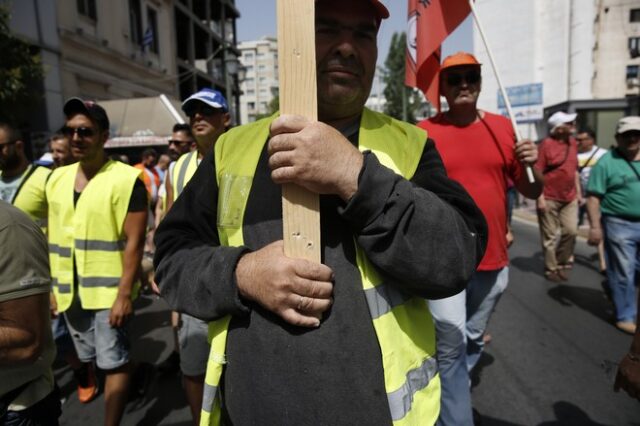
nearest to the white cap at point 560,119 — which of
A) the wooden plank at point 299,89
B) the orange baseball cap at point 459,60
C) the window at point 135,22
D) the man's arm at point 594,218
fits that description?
the man's arm at point 594,218

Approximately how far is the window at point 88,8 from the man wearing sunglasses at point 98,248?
15.5 metres

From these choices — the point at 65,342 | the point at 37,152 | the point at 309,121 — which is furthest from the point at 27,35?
the point at 309,121

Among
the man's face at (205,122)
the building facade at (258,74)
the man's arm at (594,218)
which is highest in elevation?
the building facade at (258,74)

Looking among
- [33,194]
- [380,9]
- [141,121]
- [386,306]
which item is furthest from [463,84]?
[141,121]

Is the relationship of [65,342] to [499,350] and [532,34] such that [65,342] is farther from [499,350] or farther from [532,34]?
[532,34]

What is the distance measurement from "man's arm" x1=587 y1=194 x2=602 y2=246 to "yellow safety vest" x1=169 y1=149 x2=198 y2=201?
3.97m

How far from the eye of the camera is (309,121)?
1.05 metres

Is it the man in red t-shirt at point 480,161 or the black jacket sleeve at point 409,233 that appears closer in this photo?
the black jacket sleeve at point 409,233

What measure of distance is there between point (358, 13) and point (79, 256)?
2.38m

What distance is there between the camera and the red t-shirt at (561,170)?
612 centimetres

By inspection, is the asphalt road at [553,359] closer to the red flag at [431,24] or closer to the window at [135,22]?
the red flag at [431,24]

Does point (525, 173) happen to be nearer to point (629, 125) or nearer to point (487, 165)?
point (487, 165)

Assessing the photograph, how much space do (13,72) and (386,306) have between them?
1033 cm

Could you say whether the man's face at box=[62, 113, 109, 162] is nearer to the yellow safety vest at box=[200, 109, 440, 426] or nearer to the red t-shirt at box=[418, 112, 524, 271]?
the yellow safety vest at box=[200, 109, 440, 426]
